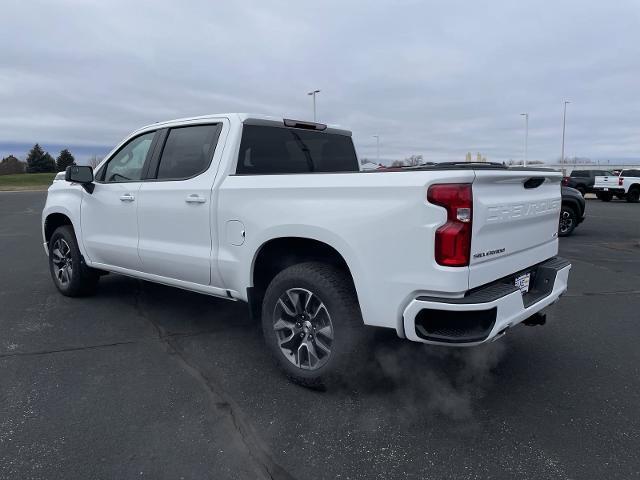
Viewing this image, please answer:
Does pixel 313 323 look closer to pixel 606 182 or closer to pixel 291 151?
pixel 291 151

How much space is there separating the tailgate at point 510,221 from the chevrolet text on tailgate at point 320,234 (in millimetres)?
13

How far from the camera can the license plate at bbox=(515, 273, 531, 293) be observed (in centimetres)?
337

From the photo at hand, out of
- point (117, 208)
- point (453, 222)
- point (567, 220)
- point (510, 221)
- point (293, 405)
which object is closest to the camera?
point (453, 222)

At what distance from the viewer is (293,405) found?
331 cm

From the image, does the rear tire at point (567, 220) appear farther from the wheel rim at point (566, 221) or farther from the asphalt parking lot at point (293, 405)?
Answer: the asphalt parking lot at point (293, 405)

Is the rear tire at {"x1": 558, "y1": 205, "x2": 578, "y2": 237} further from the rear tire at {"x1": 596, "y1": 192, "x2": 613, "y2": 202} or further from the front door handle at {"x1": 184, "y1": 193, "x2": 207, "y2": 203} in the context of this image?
the rear tire at {"x1": 596, "y1": 192, "x2": 613, "y2": 202}

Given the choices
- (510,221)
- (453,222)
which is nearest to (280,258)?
(453,222)

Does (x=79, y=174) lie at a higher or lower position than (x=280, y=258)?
higher

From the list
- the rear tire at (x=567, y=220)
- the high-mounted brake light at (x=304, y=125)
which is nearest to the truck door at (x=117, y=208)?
the high-mounted brake light at (x=304, y=125)

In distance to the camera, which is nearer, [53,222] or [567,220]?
[53,222]

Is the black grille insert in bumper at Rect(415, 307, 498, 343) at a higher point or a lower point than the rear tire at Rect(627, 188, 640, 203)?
higher

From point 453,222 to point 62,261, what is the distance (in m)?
4.87

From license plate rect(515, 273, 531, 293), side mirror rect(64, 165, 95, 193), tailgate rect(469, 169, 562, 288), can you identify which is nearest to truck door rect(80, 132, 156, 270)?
side mirror rect(64, 165, 95, 193)

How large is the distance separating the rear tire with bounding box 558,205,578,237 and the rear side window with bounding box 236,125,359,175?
807 cm
